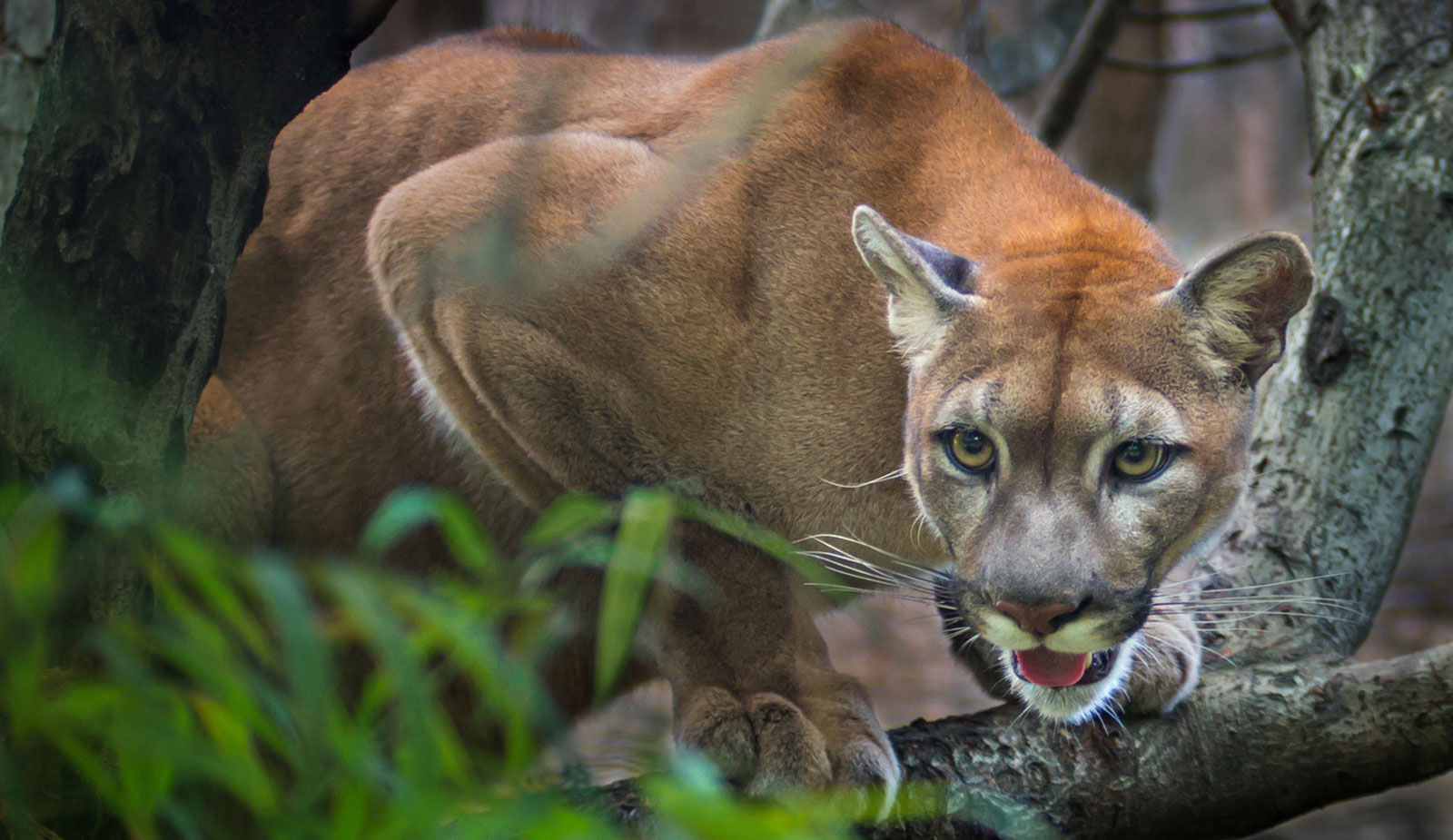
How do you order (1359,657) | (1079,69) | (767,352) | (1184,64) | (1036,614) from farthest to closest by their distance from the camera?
(1184,64) < (1359,657) < (1079,69) < (767,352) < (1036,614)

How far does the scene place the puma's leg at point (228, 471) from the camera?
111 inches

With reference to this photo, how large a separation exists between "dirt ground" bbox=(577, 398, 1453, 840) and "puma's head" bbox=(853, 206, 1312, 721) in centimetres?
110

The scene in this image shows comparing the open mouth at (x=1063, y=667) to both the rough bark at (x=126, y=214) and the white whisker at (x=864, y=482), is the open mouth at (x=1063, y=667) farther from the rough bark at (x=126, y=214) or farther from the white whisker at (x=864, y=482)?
the rough bark at (x=126, y=214)

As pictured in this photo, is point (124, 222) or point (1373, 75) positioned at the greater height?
point (1373, 75)

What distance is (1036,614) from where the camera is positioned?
2172mm

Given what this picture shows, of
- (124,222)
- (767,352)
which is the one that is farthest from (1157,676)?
(124,222)

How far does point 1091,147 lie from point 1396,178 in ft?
11.6

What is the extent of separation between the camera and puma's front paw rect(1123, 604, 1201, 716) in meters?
2.54

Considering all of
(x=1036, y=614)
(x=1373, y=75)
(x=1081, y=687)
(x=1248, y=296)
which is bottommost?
(x=1081, y=687)

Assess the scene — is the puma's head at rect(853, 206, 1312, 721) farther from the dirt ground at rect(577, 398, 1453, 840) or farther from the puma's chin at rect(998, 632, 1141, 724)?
the dirt ground at rect(577, 398, 1453, 840)

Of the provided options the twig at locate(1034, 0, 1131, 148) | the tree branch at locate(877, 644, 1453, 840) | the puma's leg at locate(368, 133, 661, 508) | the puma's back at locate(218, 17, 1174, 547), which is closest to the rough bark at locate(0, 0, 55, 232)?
the puma's back at locate(218, 17, 1174, 547)

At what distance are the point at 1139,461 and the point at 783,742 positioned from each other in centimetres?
88

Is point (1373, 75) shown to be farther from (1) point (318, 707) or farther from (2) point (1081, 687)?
(1) point (318, 707)

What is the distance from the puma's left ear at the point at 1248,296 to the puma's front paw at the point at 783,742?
3.42 feet
